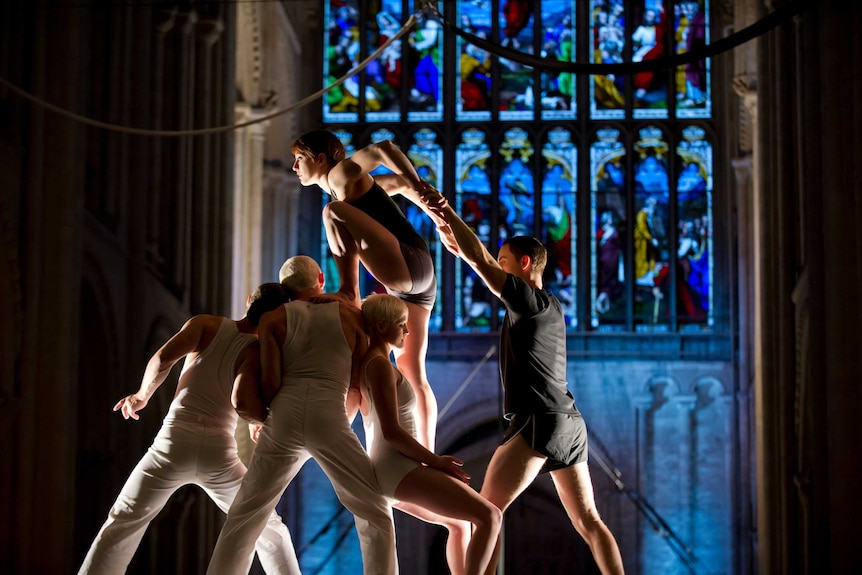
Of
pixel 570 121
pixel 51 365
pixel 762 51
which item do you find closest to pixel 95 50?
pixel 51 365

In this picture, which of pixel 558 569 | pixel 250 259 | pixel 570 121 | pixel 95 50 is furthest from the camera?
pixel 570 121

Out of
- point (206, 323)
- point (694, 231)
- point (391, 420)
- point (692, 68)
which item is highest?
point (692, 68)

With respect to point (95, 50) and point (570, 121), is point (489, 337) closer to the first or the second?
point (570, 121)

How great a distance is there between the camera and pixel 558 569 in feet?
54.3

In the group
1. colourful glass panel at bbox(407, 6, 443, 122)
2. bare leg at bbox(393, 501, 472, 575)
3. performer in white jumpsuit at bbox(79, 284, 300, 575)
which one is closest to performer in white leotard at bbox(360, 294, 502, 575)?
bare leg at bbox(393, 501, 472, 575)

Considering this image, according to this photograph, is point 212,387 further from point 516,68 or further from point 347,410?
point 516,68

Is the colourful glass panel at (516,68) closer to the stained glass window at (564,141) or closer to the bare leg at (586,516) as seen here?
the stained glass window at (564,141)

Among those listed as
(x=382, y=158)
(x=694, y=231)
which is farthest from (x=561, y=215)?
(x=382, y=158)

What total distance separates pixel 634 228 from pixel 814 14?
7847 mm

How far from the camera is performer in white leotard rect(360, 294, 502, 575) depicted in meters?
4.95

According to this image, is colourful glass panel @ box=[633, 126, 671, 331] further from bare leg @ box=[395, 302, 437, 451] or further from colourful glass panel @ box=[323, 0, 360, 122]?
bare leg @ box=[395, 302, 437, 451]

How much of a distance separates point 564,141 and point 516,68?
1.18 meters

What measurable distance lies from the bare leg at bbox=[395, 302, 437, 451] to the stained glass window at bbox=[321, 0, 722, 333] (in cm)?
1146

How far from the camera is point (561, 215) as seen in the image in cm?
1752
